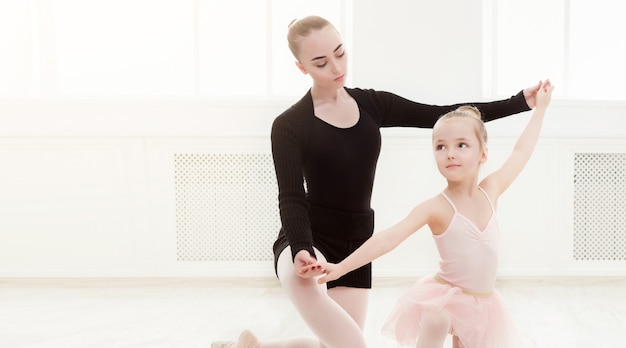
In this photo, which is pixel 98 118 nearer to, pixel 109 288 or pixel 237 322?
pixel 109 288

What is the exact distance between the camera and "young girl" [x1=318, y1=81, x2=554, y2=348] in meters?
1.53

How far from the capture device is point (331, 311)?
1529mm

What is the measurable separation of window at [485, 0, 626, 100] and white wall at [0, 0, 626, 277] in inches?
13.9

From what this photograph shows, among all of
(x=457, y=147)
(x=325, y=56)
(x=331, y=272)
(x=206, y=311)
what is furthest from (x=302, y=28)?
(x=206, y=311)

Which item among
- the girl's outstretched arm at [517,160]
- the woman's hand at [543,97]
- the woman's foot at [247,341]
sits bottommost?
the woman's foot at [247,341]

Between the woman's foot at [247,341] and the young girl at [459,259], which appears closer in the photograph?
the young girl at [459,259]

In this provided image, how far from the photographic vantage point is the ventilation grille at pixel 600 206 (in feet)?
11.6

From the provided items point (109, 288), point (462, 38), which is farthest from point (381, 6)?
point (109, 288)

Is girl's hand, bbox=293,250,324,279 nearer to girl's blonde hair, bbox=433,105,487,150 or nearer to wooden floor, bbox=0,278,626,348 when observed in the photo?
girl's blonde hair, bbox=433,105,487,150

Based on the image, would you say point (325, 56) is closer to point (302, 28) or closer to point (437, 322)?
point (302, 28)

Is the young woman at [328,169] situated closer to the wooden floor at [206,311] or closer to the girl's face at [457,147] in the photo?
the girl's face at [457,147]

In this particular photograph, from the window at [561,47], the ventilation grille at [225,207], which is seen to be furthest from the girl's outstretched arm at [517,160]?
the window at [561,47]

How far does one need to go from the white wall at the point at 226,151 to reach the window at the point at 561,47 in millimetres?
354

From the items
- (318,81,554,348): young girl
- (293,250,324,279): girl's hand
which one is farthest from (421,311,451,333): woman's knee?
(293,250,324,279): girl's hand
